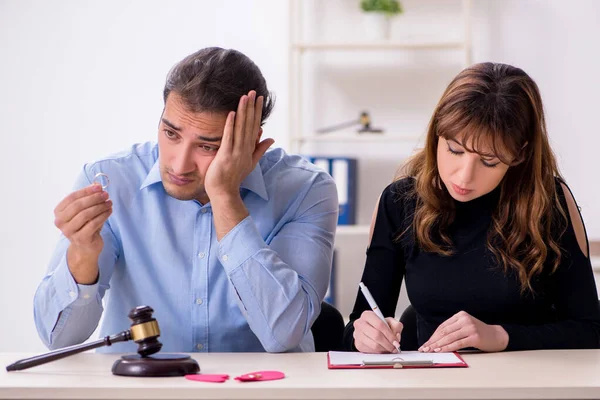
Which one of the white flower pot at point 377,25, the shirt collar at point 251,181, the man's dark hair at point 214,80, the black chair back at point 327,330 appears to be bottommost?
the black chair back at point 327,330

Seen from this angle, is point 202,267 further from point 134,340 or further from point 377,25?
point 377,25

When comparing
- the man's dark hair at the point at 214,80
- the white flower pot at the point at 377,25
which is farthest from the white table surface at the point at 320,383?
the white flower pot at the point at 377,25

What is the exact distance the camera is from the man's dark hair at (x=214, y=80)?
162 centimetres

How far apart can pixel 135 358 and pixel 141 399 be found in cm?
13

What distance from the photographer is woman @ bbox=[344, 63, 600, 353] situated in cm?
166

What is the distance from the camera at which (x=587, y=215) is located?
366cm

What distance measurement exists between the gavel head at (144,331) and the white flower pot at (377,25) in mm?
2521

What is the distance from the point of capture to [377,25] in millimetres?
3549

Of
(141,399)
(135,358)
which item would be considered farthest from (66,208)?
(141,399)

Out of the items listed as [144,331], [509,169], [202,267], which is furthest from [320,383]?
[509,169]

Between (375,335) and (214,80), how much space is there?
2.04ft

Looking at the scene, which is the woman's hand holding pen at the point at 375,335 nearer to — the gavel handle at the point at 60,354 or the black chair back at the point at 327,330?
the black chair back at the point at 327,330

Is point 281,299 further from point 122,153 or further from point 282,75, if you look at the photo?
point 282,75

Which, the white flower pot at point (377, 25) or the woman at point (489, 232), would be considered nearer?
the woman at point (489, 232)
